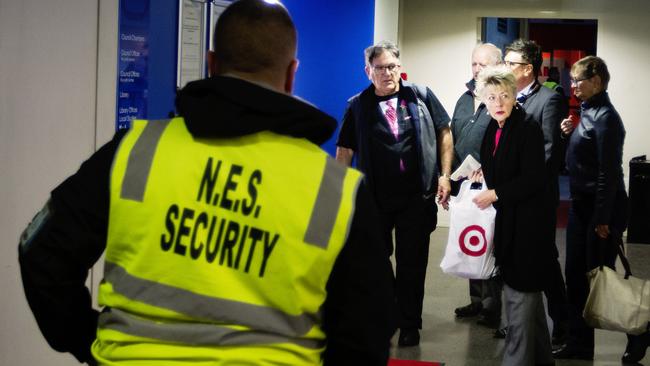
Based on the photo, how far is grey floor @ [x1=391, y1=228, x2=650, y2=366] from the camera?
17.8 feet

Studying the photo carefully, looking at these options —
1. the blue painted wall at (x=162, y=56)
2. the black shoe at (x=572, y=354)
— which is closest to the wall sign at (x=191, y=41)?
the blue painted wall at (x=162, y=56)

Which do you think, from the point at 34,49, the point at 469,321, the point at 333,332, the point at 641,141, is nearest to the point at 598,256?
the point at 469,321

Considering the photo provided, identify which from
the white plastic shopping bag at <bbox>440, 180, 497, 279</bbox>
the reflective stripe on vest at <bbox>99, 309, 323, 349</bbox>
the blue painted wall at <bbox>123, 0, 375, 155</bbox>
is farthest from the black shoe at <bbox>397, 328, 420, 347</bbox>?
the reflective stripe on vest at <bbox>99, 309, 323, 349</bbox>

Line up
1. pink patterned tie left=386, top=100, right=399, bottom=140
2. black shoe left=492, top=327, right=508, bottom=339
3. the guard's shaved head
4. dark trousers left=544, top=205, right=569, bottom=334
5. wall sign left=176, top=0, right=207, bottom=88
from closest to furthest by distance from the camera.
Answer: the guard's shaved head
wall sign left=176, top=0, right=207, bottom=88
dark trousers left=544, top=205, right=569, bottom=334
pink patterned tie left=386, top=100, right=399, bottom=140
black shoe left=492, top=327, right=508, bottom=339

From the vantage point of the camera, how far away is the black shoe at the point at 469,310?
6.49 meters

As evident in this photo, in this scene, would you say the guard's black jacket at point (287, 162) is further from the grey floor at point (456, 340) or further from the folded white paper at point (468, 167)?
the grey floor at point (456, 340)

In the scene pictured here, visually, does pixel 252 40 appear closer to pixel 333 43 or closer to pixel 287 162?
pixel 287 162

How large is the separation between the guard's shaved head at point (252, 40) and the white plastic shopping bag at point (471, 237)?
3.20 metres

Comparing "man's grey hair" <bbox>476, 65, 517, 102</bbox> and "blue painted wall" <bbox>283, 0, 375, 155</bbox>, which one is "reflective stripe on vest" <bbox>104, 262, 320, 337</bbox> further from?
"blue painted wall" <bbox>283, 0, 375, 155</bbox>

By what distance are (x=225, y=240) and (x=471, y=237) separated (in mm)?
3372

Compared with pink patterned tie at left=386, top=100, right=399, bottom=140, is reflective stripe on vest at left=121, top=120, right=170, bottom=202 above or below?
below

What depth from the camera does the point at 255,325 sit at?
1666 mm

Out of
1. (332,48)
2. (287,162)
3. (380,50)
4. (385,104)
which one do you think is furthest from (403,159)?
(287,162)

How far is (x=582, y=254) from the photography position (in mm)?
5348
